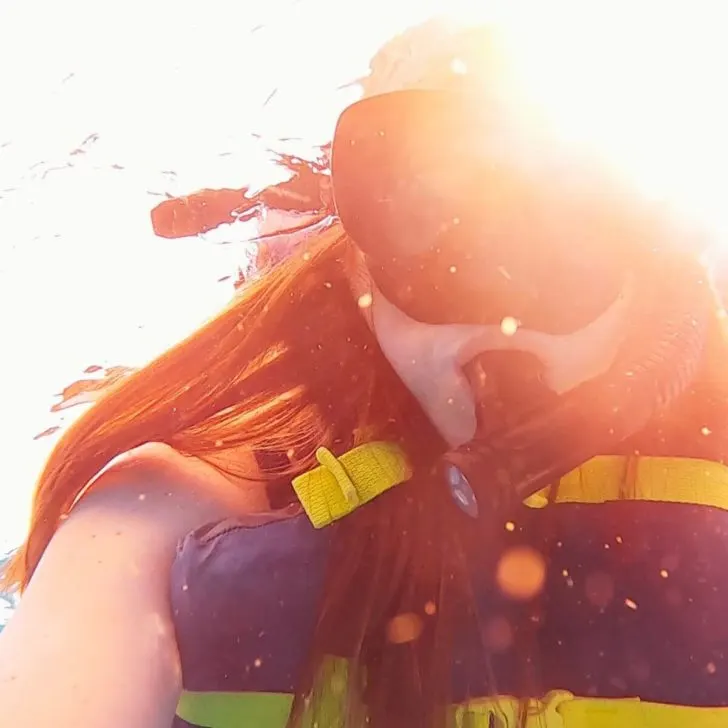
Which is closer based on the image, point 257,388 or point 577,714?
point 577,714

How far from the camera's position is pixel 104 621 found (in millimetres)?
1098

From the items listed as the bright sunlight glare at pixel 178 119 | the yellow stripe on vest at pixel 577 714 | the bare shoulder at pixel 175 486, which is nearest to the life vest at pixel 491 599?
the yellow stripe on vest at pixel 577 714

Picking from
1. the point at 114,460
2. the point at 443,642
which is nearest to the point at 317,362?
the point at 114,460

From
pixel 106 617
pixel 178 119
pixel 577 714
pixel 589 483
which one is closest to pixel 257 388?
pixel 106 617

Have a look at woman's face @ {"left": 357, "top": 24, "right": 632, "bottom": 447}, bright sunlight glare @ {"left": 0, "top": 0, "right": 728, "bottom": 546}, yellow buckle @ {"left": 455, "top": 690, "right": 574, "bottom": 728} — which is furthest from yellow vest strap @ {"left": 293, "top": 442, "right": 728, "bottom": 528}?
bright sunlight glare @ {"left": 0, "top": 0, "right": 728, "bottom": 546}

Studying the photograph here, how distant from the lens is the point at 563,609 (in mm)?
1078

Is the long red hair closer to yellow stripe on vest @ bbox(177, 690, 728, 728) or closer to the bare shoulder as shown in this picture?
the bare shoulder

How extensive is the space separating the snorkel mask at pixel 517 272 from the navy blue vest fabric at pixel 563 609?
0.66 feet

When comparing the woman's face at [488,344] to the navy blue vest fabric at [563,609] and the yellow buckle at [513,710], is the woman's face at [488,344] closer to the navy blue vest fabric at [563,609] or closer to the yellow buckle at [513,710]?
the navy blue vest fabric at [563,609]

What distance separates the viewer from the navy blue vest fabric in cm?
107

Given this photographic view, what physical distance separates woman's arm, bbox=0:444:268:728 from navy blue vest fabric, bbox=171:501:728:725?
5 cm

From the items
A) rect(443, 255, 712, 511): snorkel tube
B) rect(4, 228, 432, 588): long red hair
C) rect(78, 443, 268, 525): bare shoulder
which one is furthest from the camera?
rect(4, 228, 432, 588): long red hair

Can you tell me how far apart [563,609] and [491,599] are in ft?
0.31

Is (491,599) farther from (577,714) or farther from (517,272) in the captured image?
(517,272)
